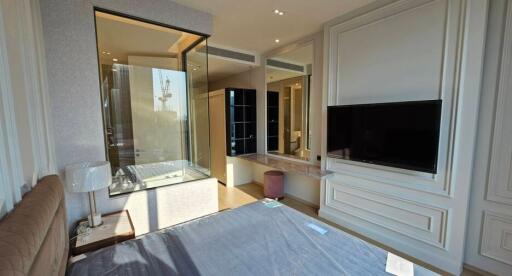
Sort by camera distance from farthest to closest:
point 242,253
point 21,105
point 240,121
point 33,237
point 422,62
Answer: point 240,121, point 422,62, point 242,253, point 21,105, point 33,237

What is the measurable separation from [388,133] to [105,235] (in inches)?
114

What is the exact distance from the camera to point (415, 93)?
2.16 metres

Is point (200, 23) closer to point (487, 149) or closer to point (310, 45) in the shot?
point (310, 45)

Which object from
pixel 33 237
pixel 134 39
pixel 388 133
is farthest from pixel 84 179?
pixel 388 133

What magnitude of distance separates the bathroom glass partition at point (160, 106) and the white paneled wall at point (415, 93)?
6.39 ft

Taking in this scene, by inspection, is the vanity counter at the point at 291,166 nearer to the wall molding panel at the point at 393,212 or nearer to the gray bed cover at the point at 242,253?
the wall molding panel at the point at 393,212

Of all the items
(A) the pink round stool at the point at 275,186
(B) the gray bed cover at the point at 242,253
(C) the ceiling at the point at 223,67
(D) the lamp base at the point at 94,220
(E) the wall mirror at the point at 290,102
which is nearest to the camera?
(B) the gray bed cover at the point at 242,253

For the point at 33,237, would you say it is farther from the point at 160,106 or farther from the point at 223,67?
the point at 223,67

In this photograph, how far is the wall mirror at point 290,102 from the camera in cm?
355

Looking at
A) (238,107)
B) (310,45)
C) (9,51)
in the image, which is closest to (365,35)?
(310,45)

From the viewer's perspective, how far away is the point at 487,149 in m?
1.89

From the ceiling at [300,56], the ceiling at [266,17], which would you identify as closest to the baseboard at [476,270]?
the ceiling at [266,17]

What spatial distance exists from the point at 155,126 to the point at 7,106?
2.19 metres

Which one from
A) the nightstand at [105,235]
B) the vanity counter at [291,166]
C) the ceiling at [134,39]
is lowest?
the nightstand at [105,235]
